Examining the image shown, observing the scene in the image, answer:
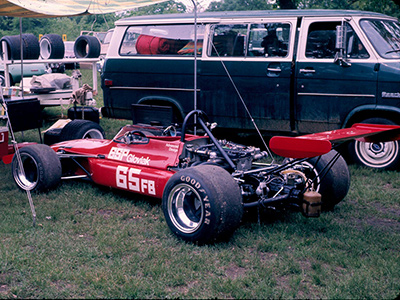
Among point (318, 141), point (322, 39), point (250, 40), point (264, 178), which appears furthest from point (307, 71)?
point (318, 141)

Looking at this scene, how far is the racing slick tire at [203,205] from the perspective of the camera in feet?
13.2

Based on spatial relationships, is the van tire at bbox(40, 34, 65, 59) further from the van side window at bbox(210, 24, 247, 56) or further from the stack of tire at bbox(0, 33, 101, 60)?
the van side window at bbox(210, 24, 247, 56)

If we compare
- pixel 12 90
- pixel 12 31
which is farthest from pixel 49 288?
pixel 12 31

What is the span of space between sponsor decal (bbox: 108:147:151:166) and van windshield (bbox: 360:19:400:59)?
386cm

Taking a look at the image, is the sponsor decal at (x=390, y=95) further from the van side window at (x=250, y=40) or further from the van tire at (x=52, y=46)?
the van tire at (x=52, y=46)

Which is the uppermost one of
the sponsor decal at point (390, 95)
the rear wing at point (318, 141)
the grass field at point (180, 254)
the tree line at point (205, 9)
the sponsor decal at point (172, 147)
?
the tree line at point (205, 9)

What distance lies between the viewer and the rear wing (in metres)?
3.75

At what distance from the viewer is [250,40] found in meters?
7.60

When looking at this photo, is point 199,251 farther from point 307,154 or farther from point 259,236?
point 307,154

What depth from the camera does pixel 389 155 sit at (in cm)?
684

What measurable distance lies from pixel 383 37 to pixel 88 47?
677 cm

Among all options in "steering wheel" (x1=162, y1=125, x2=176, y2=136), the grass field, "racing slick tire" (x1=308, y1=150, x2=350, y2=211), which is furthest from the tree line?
the grass field

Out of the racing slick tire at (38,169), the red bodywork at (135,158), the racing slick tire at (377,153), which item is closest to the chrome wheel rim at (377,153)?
the racing slick tire at (377,153)

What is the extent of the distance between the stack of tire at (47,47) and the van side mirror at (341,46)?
6105mm
